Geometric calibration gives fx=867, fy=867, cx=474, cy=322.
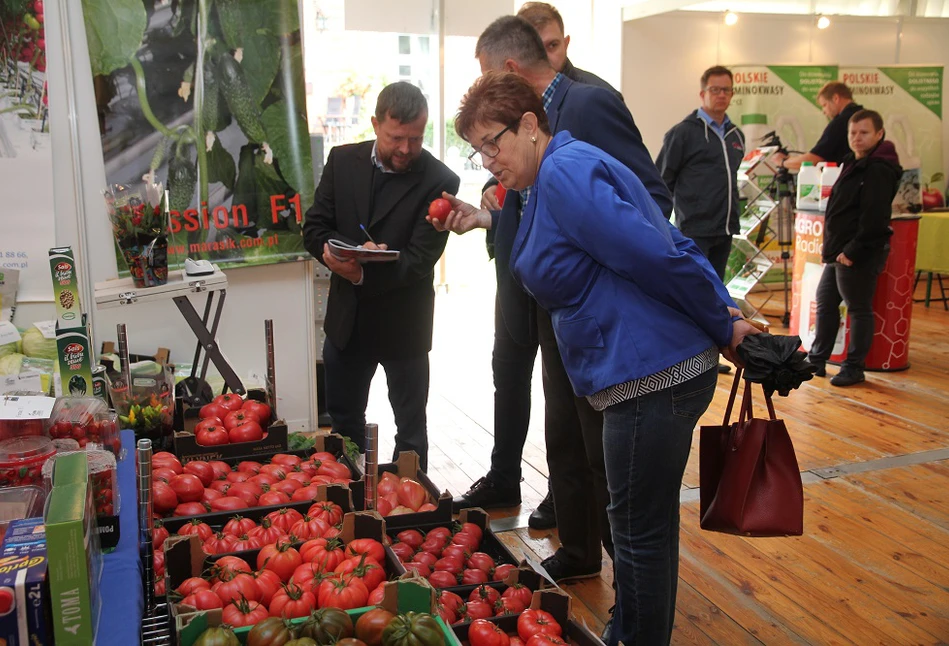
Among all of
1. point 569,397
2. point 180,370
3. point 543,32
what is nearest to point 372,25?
point 180,370

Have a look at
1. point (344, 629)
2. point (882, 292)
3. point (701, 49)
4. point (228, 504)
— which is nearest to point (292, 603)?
point (344, 629)

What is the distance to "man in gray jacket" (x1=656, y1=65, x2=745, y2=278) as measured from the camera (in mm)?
5297

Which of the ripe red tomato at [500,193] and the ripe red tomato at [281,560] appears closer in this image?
the ripe red tomato at [281,560]

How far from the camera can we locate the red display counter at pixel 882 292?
222 inches

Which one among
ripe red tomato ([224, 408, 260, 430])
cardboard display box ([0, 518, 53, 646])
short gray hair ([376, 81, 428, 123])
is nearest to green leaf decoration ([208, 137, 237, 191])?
short gray hair ([376, 81, 428, 123])

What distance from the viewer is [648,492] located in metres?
1.95

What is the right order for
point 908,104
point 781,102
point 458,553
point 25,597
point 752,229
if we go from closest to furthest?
1. point 25,597
2. point 458,553
3. point 752,229
4. point 781,102
5. point 908,104

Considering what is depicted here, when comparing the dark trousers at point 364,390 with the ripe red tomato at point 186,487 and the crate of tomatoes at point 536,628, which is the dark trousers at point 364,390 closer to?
the ripe red tomato at point 186,487

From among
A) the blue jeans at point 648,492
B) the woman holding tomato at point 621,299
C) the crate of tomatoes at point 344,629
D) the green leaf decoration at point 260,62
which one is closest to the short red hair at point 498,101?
the woman holding tomato at point 621,299

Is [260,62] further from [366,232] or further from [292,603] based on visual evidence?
[292,603]

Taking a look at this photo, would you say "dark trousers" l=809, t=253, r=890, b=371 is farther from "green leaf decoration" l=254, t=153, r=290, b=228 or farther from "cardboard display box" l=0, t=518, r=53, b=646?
"cardboard display box" l=0, t=518, r=53, b=646

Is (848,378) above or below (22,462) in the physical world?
below

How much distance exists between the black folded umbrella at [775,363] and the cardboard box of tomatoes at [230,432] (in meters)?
1.50

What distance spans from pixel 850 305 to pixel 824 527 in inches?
96.7
